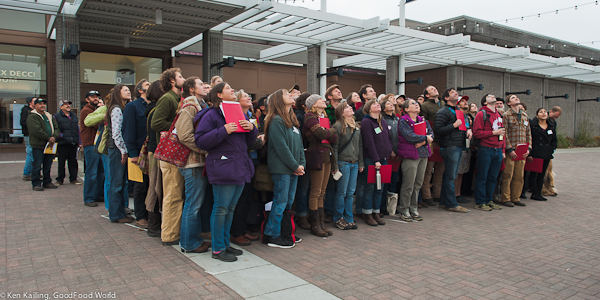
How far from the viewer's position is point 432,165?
770 centimetres

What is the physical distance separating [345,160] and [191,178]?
231 cm

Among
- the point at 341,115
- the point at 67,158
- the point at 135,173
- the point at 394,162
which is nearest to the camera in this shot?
the point at 135,173

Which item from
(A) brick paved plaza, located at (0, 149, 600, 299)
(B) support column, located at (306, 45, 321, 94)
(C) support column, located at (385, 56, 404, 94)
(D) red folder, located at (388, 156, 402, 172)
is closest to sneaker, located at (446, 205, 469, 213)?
(A) brick paved plaza, located at (0, 149, 600, 299)

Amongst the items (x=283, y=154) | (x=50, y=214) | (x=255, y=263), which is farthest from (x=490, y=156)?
(x=50, y=214)

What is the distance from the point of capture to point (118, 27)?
44.6 feet

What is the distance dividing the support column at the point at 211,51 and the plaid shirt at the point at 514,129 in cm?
997

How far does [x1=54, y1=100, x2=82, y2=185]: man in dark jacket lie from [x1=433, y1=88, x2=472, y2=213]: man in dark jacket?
8024 millimetres

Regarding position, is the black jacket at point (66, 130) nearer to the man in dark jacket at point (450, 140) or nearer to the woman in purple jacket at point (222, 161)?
the woman in purple jacket at point (222, 161)

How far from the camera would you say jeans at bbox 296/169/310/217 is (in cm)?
557

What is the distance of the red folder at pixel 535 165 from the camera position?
8.45m

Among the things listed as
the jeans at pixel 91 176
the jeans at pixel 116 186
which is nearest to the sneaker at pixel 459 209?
the jeans at pixel 116 186

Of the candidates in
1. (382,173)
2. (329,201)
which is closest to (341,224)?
(329,201)

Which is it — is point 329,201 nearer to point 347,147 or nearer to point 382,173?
point 382,173

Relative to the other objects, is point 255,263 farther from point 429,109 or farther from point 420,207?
point 429,109
